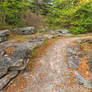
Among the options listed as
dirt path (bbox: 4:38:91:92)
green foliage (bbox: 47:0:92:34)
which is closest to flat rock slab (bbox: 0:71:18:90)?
dirt path (bbox: 4:38:91:92)

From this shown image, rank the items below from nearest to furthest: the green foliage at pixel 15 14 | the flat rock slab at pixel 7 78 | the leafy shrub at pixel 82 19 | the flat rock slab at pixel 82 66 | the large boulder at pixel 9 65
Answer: the flat rock slab at pixel 7 78
the large boulder at pixel 9 65
the flat rock slab at pixel 82 66
the green foliage at pixel 15 14
the leafy shrub at pixel 82 19

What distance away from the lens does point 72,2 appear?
13.4 metres

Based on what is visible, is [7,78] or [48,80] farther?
[48,80]

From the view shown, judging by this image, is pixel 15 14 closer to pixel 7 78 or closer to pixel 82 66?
pixel 7 78

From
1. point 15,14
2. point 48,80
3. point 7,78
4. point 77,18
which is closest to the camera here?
point 7,78

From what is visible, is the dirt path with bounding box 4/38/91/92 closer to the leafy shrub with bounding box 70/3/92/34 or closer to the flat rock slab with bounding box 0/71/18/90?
the flat rock slab with bounding box 0/71/18/90

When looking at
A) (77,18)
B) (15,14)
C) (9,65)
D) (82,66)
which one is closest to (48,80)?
(9,65)

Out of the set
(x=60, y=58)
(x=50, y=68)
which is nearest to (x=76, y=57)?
(x=60, y=58)

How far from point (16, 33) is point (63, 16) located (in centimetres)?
803

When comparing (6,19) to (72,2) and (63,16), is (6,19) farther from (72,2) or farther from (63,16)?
(72,2)

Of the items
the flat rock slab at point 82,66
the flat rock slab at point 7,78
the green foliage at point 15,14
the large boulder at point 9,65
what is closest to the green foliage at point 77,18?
the green foliage at point 15,14

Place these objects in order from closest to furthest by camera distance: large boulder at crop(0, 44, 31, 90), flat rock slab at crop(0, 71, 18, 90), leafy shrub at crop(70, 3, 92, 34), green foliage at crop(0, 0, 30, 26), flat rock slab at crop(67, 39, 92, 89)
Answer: flat rock slab at crop(0, 71, 18, 90) < large boulder at crop(0, 44, 31, 90) < flat rock slab at crop(67, 39, 92, 89) < green foliage at crop(0, 0, 30, 26) < leafy shrub at crop(70, 3, 92, 34)

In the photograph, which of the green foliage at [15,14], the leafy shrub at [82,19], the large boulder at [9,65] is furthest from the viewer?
the leafy shrub at [82,19]

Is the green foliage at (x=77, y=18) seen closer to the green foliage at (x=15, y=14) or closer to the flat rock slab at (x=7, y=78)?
the green foliage at (x=15, y=14)
